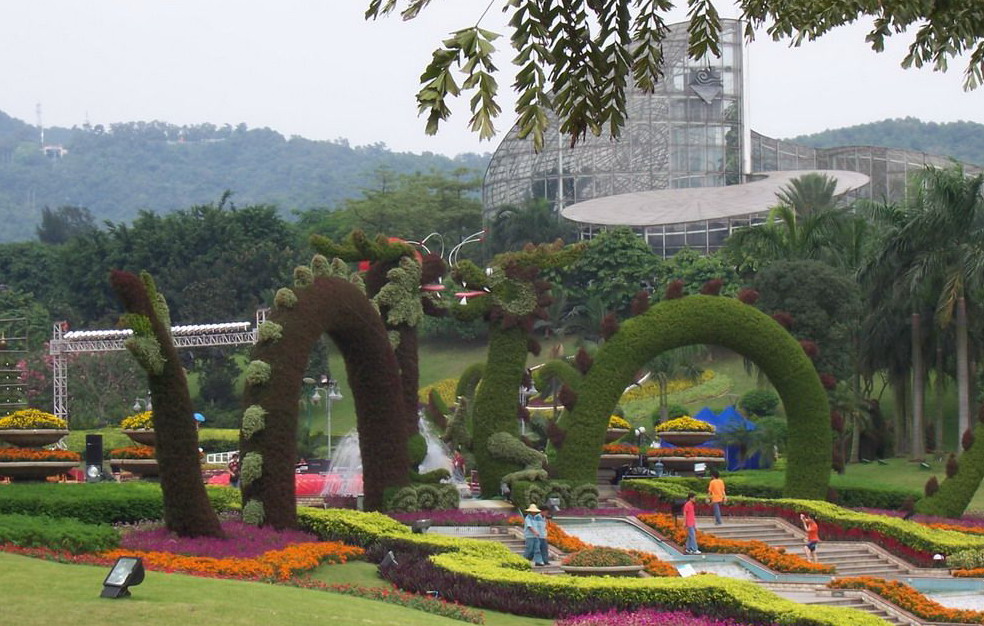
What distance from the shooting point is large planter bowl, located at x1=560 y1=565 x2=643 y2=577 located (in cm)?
1898

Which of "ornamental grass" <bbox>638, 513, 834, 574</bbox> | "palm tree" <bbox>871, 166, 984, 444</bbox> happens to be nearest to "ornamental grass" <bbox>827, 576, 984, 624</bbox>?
"ornamental grass" <bbox>638, 513, 834, 574</bbox>

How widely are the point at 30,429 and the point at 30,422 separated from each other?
0.14 meters

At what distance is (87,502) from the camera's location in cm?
2173

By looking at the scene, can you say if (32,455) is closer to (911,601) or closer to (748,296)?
(748,296)

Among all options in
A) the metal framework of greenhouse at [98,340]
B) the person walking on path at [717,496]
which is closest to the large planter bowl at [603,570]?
the person walking on path at [717,496]

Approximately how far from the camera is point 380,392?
2530 cm

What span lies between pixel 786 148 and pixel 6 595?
62668 millimetres

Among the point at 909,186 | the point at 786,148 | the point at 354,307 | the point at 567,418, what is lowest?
the point at 567,418

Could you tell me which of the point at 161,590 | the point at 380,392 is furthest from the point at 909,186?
the point at 161,590

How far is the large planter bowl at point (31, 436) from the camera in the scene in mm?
25609

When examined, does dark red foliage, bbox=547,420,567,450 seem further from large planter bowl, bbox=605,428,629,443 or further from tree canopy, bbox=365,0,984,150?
tree canopy, bbox=365,0,984,150

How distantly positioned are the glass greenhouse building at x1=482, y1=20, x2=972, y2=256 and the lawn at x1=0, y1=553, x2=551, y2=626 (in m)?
48.1

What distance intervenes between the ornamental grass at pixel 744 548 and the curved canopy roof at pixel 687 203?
124 feet

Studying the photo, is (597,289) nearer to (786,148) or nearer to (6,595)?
(786,148)
